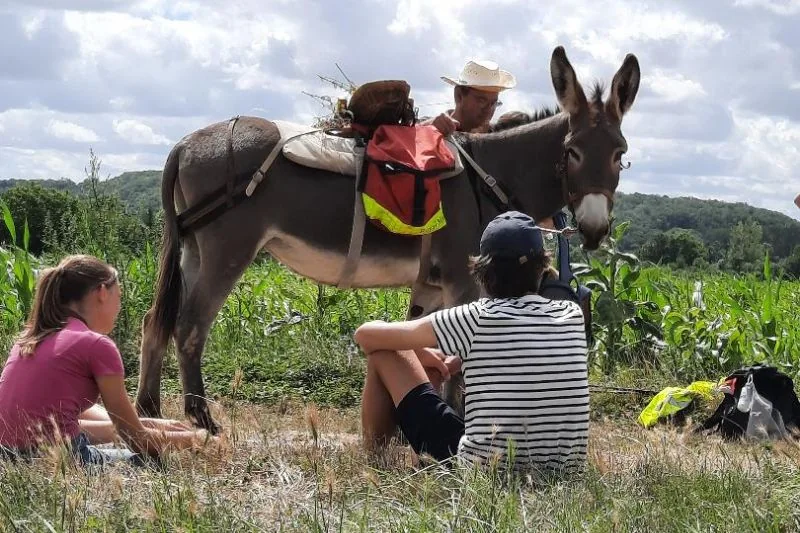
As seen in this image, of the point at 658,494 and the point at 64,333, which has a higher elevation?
the point at 64,333

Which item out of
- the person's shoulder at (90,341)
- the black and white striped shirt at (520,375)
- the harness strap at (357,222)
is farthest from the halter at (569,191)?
the person's shoulder at (90,341)

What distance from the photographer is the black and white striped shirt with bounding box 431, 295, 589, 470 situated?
4.13 metres

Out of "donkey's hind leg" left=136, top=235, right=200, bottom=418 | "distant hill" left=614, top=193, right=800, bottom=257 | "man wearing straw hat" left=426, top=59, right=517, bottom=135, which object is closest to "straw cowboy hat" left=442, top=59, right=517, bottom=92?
"man wearing straw hat" left=426, top=59, right=517, bottom=135

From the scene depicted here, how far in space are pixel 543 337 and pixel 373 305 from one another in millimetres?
5994

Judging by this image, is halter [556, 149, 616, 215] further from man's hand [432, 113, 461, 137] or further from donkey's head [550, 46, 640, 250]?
man's hand [432, 113, 461, 137]

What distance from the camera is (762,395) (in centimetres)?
640

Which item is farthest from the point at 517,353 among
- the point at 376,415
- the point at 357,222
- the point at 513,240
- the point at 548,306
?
the point at 357,222

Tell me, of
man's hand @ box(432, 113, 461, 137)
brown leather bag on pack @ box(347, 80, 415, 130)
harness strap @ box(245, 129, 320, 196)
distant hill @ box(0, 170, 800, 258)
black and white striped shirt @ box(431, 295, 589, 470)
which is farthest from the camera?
distant hill @ box(0, 170, 800, 258)

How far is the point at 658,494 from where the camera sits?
3936 millimetres

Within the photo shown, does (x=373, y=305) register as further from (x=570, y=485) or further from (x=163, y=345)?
(x=570, y=485)

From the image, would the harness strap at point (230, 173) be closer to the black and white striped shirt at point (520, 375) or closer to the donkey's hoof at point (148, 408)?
the donkey's hoof at point (148, 408)

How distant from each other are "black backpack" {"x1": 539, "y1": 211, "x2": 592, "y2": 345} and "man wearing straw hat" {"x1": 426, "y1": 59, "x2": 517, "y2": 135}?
35.7 inches

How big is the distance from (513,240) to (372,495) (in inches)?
44.8

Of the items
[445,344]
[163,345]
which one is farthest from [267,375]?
[445,344]
